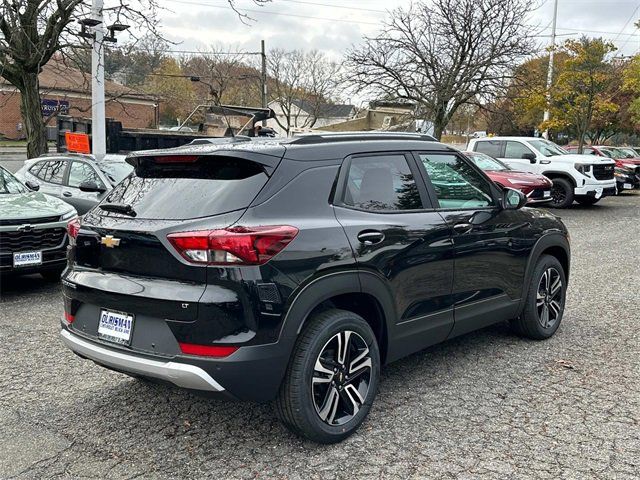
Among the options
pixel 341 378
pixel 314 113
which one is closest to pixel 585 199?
pixel 341 378

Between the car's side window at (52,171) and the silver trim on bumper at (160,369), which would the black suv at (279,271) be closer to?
the silver trim on bumper at (160,369)

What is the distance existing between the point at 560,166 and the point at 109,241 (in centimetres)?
1528

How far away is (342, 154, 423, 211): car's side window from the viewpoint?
147 inches

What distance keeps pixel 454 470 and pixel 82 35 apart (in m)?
12.9

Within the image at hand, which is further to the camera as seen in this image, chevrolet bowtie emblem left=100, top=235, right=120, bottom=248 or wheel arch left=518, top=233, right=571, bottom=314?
wheel arch left=518, top=233, right=571, bottom=314

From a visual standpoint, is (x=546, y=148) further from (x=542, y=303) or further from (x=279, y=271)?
(x=279, y=271)

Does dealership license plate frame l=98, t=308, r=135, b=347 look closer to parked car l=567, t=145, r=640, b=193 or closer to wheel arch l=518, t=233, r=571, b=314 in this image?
wheel arch l=518, t=233, r=571, b=314

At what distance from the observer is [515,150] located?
17094mm

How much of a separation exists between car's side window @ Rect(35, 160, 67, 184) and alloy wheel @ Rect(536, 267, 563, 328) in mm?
8360

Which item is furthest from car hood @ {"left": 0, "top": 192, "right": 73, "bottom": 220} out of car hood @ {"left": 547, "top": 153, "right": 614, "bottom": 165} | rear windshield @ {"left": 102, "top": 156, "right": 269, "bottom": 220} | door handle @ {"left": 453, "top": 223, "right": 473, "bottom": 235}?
car hood @ {"left": 547, "top": 153, "right": 614, "bottom": 165}

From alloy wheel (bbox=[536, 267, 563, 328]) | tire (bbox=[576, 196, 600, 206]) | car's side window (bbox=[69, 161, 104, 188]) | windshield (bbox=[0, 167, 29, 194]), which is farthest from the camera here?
tire (bbox=[576, 196, 600, 206])

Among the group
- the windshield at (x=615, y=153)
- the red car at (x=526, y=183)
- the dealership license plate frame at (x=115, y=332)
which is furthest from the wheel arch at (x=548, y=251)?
the windshield at (x=615, y=153)

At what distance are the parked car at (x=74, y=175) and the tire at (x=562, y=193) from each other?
1186 centimetres

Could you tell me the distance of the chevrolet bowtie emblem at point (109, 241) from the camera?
3.39 meters
